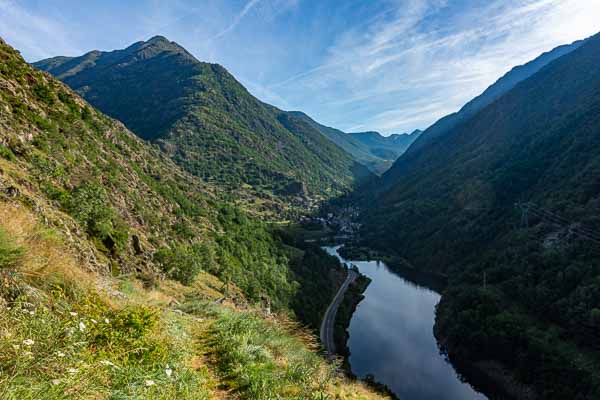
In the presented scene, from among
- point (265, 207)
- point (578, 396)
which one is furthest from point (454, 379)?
point (265, 207)

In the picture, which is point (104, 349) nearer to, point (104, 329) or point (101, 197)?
point (104, 329)

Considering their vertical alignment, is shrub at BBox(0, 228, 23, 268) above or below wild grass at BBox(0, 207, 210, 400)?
above

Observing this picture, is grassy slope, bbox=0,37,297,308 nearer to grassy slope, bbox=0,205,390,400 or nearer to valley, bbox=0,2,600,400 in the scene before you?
valley, bbox=0,2,600,400

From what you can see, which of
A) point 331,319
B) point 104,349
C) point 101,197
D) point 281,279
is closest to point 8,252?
point 104,349

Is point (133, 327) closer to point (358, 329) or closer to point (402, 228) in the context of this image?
point (358, 329)

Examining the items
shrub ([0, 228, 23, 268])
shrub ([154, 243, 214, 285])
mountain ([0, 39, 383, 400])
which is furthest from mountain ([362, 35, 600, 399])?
shrub ([0, 228, 23, 268])

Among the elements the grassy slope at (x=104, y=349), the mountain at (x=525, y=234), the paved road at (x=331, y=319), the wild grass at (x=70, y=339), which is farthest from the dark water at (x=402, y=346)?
the wild grass at (x=70, y=339)
